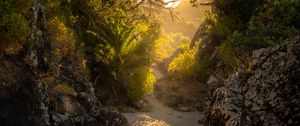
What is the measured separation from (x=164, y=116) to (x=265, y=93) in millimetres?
8357

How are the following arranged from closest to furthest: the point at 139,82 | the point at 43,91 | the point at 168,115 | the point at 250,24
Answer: the point at 43,91 < the point at 250,24 < the point at 168,115 < the point at 139,82

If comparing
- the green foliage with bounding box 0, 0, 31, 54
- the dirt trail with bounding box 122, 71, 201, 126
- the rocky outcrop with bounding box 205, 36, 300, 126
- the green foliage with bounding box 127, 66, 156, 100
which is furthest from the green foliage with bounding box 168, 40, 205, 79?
the green foliage with bounding box 0, 0, 31, 54

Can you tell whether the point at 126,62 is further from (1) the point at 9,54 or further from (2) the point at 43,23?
(1) the point at 9,54

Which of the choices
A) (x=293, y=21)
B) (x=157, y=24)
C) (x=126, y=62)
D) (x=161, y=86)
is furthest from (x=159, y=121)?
(x=157, y=24)

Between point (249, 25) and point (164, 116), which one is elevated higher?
point (249, 25)

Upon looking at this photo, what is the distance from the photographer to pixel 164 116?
59.4ft

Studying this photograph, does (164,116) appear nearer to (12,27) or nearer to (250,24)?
(250,24)

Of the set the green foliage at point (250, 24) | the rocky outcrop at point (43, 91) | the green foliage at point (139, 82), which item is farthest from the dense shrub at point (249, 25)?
the rocky outcrop at point (43, 91)

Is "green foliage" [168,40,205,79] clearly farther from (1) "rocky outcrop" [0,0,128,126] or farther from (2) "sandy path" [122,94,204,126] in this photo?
(1) "rocky outcrop" [0,0,128,126]

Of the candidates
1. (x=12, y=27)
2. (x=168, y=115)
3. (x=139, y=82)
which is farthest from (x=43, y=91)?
(x=168, y=115)

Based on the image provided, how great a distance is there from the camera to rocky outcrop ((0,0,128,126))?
27.0ft

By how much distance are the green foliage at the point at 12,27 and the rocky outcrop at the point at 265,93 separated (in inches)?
230

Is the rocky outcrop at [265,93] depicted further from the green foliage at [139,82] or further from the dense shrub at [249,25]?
the green foliage at [139,82]

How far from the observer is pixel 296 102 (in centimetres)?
951
